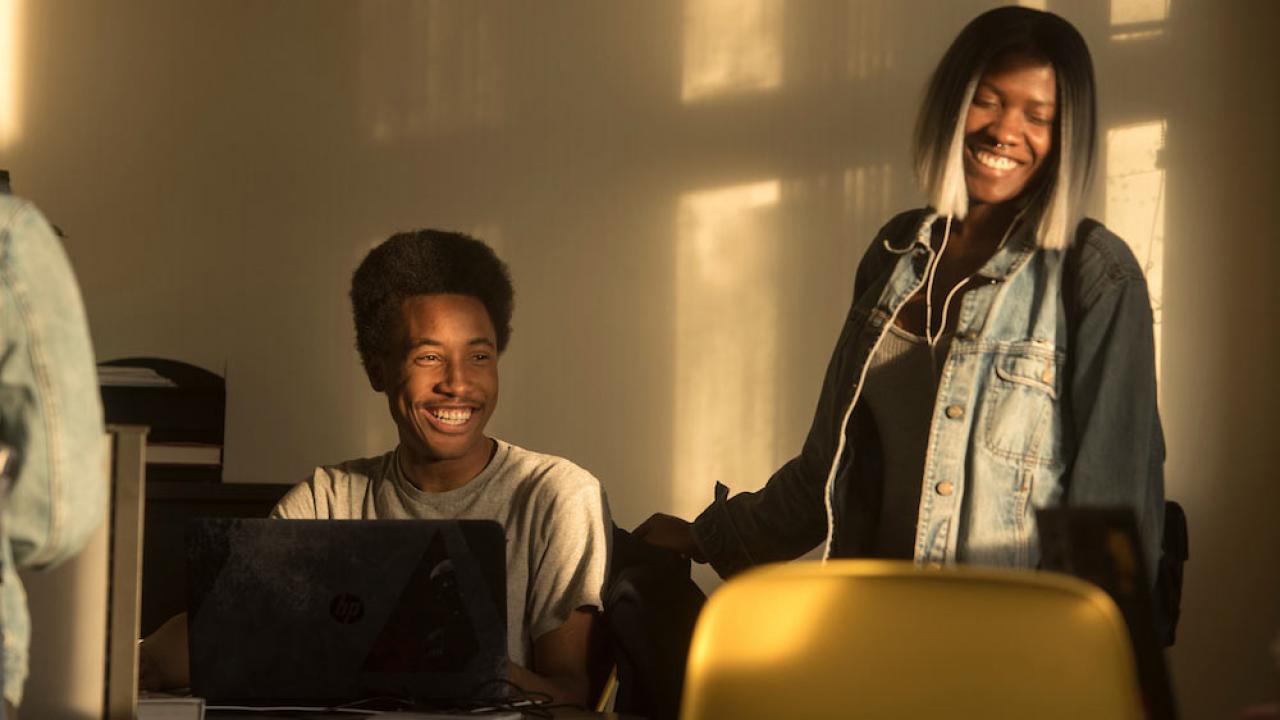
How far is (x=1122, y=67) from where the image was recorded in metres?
→ 3.44

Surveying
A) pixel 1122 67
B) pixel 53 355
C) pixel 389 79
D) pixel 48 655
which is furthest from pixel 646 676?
pixel 389 79

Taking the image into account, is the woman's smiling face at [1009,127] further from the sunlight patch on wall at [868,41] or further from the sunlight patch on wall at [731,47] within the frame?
the sunlight patch on wall at [731,47]

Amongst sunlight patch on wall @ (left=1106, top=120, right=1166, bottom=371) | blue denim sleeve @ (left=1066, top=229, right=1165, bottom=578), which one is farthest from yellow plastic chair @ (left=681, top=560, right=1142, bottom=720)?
sunlight patch on wall @ (left=1106, top=120, right=1166, bottom=371)

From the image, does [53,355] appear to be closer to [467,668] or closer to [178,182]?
[467,668]

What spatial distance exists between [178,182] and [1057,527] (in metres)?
3.33

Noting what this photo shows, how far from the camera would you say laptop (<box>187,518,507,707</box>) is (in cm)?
176

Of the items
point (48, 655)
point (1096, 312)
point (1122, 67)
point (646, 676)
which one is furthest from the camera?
point (1122, 67)

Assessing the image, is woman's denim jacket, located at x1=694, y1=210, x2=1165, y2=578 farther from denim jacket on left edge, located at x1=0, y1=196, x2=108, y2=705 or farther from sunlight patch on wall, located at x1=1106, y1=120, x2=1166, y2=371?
sunlight patch on wall, located at x1=1106, y1=120, x2=1166, y2=371

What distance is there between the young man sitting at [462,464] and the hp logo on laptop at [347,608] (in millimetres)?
600

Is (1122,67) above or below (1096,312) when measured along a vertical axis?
above

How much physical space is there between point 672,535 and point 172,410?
1.88 meters

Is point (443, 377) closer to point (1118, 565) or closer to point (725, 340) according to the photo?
point (725, 340)

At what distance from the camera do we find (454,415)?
8.34 ft

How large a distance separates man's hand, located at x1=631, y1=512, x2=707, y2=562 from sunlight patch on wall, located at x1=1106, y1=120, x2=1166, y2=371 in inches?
53.6
